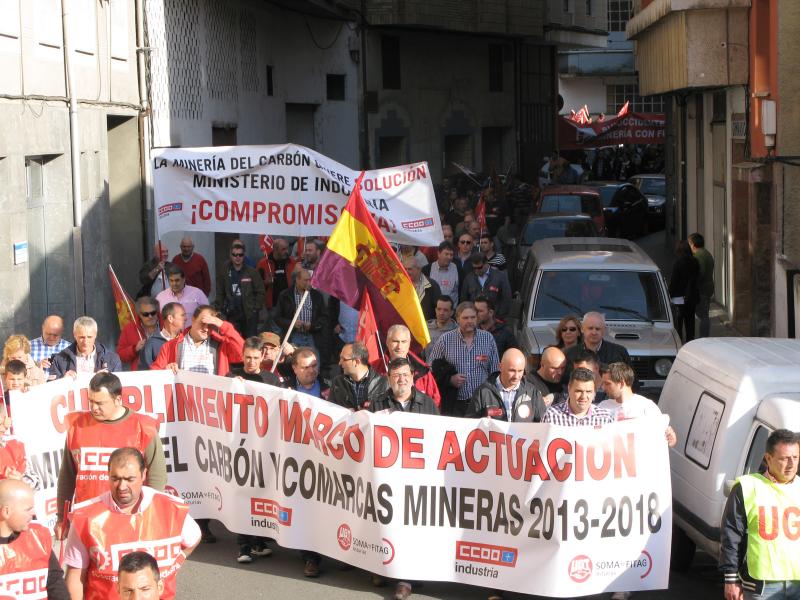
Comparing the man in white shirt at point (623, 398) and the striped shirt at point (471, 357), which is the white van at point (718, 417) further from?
the striped shirt at point (471, 357)

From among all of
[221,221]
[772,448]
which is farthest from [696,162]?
[772,448]

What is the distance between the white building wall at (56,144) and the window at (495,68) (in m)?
26.3

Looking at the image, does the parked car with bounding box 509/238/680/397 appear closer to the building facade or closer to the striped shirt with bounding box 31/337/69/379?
the building facade

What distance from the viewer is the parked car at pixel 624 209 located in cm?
3541

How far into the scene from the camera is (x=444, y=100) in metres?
42.4

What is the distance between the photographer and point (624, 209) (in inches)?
1417

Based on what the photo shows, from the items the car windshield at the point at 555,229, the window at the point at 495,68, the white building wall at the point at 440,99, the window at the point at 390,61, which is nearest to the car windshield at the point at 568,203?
the car windshield at the point at 555,229

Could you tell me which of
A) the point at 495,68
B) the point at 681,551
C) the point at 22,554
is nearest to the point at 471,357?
the point at 681,551

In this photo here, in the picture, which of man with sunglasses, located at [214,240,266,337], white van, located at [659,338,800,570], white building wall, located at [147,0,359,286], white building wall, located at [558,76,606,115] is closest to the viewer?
white van, located at [659,338,800,570]

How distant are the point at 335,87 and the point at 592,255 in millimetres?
20847

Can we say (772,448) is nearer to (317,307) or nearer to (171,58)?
(317,307)

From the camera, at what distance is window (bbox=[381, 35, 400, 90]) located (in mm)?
38875

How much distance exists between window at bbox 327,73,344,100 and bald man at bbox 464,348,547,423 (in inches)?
1022

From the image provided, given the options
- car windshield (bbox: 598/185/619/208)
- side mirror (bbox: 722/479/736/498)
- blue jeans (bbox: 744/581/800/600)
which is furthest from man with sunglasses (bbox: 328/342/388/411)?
car windshield (bbox: 598/185/619/208)
